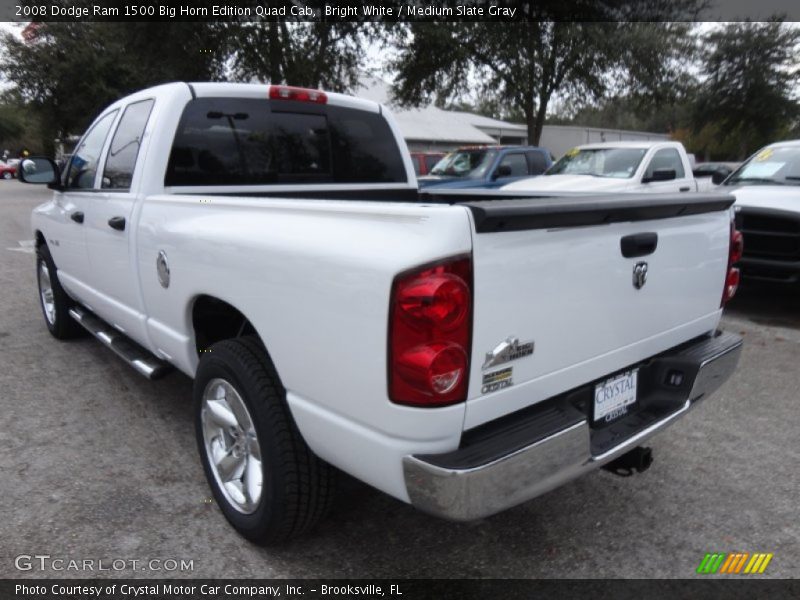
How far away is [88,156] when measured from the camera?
432 cm

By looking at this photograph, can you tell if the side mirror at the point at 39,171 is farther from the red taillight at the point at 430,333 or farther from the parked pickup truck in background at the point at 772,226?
the parked pickup truck in background at the point at 772,226

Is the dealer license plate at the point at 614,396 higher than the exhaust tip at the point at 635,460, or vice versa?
the dealer license plate at the point at 614,396

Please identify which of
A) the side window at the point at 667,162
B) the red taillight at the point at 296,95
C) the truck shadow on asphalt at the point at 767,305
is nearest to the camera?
the red taillight at the point at 296,95

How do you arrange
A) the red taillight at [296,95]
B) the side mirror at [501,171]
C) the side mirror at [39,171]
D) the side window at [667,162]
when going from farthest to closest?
the side mirror at [501,171] → the side window at [667,162] → the side mirror at [39,171] → the red taillight at [296,95]

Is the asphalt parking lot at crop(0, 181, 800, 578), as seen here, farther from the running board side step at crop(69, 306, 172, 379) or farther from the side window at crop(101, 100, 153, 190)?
the side window at crop(101, 100, 153, 190)

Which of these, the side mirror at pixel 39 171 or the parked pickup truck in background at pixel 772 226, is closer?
the side mirror at pixel 39 171

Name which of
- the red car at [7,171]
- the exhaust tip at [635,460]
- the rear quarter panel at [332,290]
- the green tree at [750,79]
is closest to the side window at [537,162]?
the exhaust tip at [635,460]

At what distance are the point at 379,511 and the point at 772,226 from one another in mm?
5157

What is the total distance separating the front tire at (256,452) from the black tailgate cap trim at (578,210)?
105cm

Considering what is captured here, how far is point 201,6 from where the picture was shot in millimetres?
14227

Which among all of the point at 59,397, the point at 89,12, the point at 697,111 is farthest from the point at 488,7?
the point at 697,111

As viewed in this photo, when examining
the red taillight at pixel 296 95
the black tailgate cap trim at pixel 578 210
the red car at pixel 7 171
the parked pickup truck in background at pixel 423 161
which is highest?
the red taillight at pixel 296 95

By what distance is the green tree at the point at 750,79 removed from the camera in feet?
97.7

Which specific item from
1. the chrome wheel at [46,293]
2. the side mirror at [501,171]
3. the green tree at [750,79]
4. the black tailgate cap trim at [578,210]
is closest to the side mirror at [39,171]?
the chrome wheel at [46,293]
